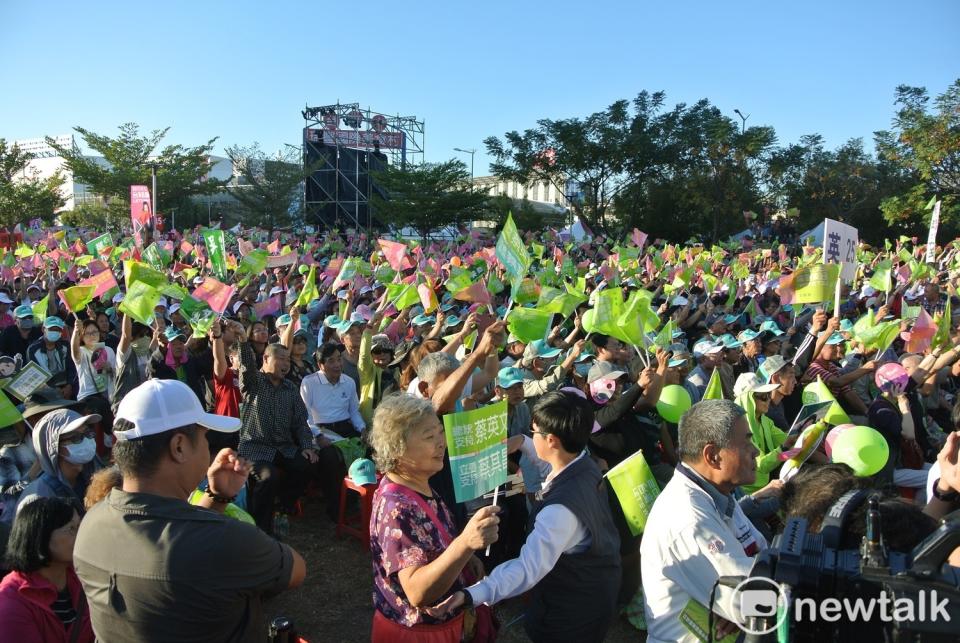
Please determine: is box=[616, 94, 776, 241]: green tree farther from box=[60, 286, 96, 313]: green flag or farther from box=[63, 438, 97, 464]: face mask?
box=[63, 438, 97, 464]: face mask

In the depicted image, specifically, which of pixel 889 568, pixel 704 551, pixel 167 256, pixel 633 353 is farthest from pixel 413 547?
pixel 167 256

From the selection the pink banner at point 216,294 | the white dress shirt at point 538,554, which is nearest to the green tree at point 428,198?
the pink banner at point 216,294

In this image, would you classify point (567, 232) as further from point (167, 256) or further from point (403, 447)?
point (403, 447)

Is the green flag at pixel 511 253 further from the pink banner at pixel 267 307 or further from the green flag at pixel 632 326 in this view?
the pink banner at pixel 267 307

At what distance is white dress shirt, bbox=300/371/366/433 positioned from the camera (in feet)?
18.9

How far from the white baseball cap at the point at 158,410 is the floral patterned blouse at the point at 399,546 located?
61 cm

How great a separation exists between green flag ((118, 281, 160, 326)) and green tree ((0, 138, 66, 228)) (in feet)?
83.3

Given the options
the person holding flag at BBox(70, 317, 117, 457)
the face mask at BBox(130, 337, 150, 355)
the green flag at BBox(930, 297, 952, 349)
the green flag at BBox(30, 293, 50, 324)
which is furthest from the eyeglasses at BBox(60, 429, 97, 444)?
the green flag at BBox(930, 297, 952, 349)

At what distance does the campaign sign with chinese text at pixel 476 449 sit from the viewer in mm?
→ 2520

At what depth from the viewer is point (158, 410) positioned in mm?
1931

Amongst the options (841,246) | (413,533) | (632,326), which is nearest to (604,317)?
(632,326)

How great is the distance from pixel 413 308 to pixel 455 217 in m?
24.3

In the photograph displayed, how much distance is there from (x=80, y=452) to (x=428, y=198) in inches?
1154

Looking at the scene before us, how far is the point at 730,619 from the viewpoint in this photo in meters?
1.61
